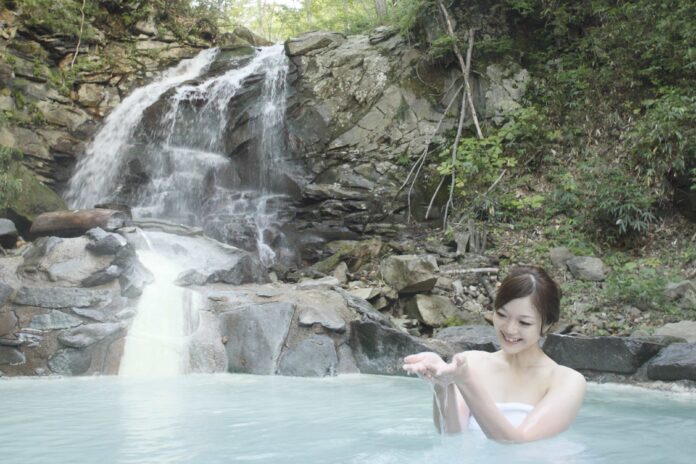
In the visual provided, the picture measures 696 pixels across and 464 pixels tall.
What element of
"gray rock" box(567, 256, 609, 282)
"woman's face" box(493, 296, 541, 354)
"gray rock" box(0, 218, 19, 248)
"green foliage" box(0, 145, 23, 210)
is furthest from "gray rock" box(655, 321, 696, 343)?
"green foliage" box(0, 145, 23, 210)

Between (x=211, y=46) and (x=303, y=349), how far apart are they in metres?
12.6

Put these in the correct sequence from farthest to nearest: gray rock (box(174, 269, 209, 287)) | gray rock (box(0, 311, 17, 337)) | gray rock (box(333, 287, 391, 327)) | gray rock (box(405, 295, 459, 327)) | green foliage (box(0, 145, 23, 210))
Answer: green foliage (box(0, 145, 23, 210)) < gray rock (box(405, 295, 459, 327)) < gray rock (box(174, 269, 209, 287)) < gray rock (box(333, 287, 391, 327)) < gray rock (box(0, 311, 17, 337))

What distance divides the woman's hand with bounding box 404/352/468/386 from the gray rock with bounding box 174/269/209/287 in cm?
605

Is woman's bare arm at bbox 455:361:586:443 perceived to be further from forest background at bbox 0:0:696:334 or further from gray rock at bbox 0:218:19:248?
gray rock at bbox 0:218:19:248

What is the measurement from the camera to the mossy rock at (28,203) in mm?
9492

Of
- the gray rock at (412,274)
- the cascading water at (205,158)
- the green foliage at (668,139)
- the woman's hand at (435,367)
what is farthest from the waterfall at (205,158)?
the woman's hand at (435,367)

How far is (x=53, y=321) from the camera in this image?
6195 mm

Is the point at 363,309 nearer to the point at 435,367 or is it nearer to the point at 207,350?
the point at 207,350

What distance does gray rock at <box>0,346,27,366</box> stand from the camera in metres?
5.91

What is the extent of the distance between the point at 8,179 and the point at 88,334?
4.53 metres

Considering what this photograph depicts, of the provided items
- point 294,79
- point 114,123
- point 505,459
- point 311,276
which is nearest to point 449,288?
point 311,276

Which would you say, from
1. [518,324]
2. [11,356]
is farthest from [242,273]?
[518,324]

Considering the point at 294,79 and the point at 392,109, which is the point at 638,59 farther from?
the point at 294,79

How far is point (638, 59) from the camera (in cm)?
1067
